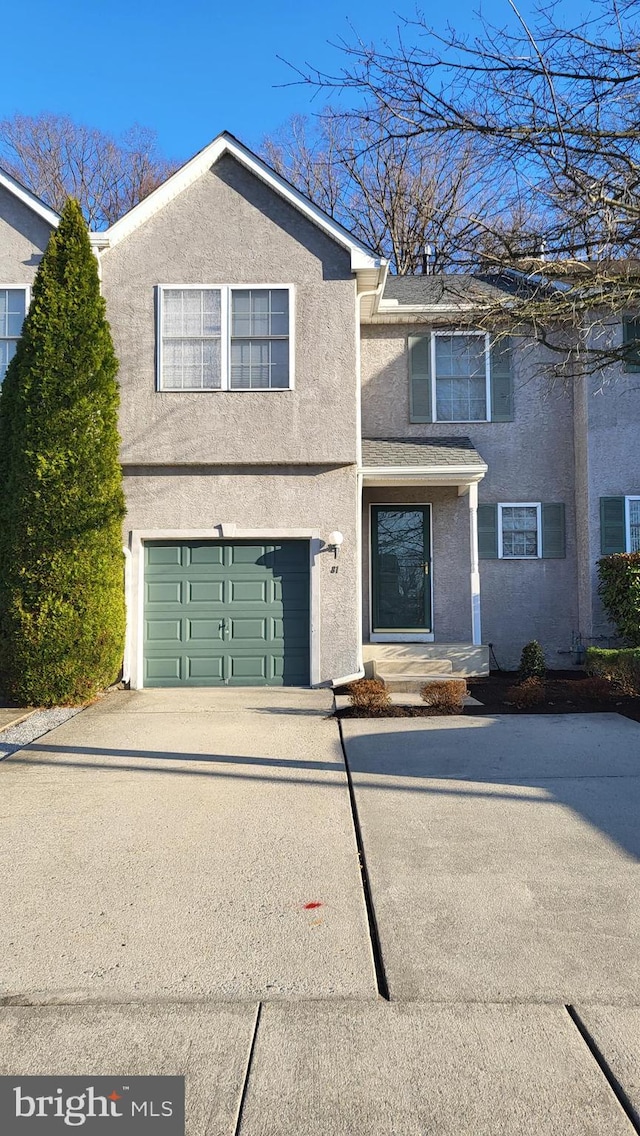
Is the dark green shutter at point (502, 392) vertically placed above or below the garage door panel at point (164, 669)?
above

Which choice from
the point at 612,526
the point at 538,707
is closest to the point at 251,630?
the point at 538,707

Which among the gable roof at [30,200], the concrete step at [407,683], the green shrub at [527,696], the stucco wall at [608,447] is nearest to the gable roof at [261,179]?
the gable roof at [30,200]

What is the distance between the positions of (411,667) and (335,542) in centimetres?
223

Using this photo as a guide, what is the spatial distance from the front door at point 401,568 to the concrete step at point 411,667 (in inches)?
44.8

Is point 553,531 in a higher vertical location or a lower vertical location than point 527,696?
higher

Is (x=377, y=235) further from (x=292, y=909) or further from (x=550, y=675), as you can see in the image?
(x=292, y=909)

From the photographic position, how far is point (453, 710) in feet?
28.5

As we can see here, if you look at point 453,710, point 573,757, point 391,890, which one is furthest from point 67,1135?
point 453,710

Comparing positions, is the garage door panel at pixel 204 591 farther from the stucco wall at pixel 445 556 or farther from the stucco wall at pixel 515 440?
the stucco wall at pixel 515 440

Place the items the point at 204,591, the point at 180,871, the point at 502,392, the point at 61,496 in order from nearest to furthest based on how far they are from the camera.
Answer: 1. the point at 180,871
2. the point at 61,496
3. the point at 204,591
4. the point at 502,392

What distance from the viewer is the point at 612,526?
12.5m

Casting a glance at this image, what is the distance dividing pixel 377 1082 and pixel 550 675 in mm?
10296

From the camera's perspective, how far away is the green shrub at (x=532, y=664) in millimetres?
11383

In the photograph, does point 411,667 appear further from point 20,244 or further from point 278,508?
point 20,244
